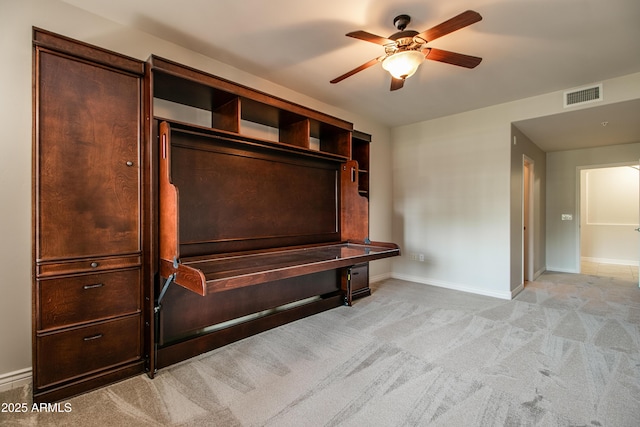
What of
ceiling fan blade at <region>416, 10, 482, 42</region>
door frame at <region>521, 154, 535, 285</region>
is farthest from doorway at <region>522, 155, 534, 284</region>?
ceiling fan blade at <region>416, 10, 482, 42</region>

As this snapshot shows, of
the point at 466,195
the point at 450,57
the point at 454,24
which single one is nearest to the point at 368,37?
the point at 454,24

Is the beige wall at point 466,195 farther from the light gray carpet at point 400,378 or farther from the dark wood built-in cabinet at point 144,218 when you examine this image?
the dark wood built-in cabinet at point 144,218

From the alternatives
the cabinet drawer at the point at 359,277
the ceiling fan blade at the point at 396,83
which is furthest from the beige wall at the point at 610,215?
the ceiling fan blade at the point at 396,83

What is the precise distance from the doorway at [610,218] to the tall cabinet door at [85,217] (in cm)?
820

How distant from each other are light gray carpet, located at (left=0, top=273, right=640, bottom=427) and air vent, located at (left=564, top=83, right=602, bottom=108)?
8.24 ft

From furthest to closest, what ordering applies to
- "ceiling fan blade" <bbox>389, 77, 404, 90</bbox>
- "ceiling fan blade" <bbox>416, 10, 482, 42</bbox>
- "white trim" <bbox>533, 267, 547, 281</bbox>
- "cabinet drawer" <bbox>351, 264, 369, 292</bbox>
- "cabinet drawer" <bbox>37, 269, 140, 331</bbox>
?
1. "white trim" <bbox>533, 267, 547, 281</bbox>
2. "cabinet drawer" <bbox>351, 264, 369, 292</bbox>
3. "ceiling fan blade" <bbox>389, 77, 404, 90</bbox>
4. "cabinet drawer" <bbox>37, 269, 140, 331</bbox>
5. "ceiling fan blade" <bbox>416, 10, 482, 42</bbox>

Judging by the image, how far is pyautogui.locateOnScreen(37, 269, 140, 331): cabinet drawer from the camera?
1.84 m

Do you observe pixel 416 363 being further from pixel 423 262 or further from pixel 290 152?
pixel 423 262

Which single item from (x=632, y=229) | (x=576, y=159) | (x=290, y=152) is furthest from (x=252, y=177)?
(x=632, y=229)

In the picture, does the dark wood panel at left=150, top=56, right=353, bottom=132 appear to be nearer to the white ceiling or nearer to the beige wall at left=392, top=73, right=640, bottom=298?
the white ceiling

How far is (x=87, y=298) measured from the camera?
1.97 meters

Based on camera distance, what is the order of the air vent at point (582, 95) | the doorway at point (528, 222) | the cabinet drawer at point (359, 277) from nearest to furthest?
1. the air vent at point (582, 95)
2. the cabinet drawer at point (359, 277)
3. the doorway at point (528, 222)

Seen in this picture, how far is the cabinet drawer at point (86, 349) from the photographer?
72.4 inches

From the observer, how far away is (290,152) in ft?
10.7
